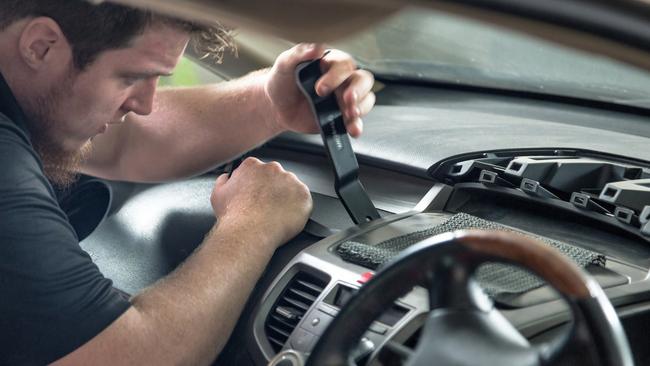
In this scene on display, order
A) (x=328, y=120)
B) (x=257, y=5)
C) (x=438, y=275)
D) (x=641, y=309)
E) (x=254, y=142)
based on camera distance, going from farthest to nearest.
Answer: (x=254, y=142) < (x=328, y=120) < (x=641, y=309) < (x=438, y=275) < (x=257, y=5)

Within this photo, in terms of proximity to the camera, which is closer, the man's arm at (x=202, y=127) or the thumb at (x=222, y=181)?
the thumb at (x=222, y=181)

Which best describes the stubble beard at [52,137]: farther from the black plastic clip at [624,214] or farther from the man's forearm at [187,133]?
the black plastic clip at [624,214]

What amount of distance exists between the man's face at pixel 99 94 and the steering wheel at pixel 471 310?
34.3 inches

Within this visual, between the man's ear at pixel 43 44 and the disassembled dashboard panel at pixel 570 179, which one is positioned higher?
the man's ear at pixel 43 44

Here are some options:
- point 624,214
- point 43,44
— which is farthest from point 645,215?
point 43,44

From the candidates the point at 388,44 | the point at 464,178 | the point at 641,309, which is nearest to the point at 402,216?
the point at 464,178

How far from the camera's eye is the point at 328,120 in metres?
1.94

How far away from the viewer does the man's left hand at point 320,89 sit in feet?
6.36

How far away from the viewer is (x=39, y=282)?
1550mm

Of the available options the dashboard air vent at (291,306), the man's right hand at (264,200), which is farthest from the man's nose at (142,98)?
the dashboard air vent at (291,306)

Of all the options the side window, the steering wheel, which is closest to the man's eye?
the steering wheel

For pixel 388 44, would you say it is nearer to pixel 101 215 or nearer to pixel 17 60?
pixel 101 215

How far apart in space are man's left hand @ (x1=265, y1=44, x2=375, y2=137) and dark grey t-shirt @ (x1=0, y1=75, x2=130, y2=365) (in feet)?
1.74

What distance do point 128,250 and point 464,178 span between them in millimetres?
789
